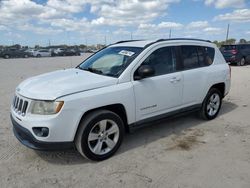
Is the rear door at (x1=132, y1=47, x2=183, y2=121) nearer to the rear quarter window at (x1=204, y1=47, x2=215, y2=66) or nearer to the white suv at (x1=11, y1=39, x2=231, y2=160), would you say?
the white suv at (x1=11, y1=39, x2=231, y2=160)

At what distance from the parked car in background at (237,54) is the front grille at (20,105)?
16.9 metres

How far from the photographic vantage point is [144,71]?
12.5 feet

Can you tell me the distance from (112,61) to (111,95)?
100 cm

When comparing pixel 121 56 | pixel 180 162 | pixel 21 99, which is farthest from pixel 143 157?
pixel 21 99

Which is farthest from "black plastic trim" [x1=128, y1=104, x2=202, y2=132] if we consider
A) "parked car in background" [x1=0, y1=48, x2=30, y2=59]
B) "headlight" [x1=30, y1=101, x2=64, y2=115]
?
"parked car in background" [x1=0, y1=48, x2=30, y2=59]

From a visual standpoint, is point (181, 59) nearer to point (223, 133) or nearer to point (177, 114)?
Answer: point (177, 114)

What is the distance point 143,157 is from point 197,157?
33.1 inches

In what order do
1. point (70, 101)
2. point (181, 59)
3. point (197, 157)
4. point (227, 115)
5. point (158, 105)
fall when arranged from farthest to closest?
point (227, 115), point (181, 59), point (158, 105), point (197, 157), point (70, 101)

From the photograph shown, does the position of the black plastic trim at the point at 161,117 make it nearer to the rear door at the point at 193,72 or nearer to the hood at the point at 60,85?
the rear door at the point at 193,72

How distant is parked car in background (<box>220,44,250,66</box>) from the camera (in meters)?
17.5

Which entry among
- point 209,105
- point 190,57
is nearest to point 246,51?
point 209,105

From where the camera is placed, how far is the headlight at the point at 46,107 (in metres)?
3.14

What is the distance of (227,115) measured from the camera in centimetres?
582

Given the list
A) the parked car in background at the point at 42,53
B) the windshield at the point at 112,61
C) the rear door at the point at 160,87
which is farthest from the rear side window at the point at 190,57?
the parked car in background at the point at 42,53
